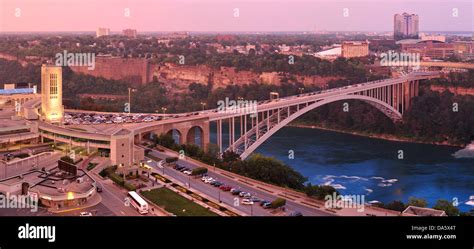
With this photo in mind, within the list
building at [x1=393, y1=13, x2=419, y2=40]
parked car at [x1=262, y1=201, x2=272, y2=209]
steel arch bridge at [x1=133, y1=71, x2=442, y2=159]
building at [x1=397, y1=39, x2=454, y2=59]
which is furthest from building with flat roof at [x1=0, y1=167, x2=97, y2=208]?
building at [x1=393, y1=13, x2=419, y2=40]

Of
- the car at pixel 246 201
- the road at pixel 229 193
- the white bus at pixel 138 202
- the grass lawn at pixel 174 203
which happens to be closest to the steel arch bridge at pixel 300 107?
the road at pixel 229 193

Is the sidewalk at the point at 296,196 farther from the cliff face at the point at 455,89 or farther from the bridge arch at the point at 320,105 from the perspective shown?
the cliff face at the point at 455,89

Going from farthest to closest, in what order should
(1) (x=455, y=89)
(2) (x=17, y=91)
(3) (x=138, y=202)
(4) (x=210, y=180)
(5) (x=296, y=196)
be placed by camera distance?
(1) (x=455, y=89) → (2) (x=17, y=91) → (4) (x=210, y=180) → (5) (x=296, y=196) → (3) (x=138, y=202)

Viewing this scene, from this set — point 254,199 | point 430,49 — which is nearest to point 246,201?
point 254,199

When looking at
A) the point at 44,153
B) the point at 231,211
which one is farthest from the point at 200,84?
the point at 231,211

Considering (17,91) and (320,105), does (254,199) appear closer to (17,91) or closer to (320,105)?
(320,105)

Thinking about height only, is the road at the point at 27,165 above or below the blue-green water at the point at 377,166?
above
